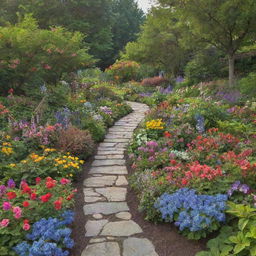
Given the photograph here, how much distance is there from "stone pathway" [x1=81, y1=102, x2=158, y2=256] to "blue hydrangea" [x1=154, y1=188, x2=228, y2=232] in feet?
1.20

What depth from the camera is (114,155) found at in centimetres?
600

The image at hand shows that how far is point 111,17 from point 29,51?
23.0 metres

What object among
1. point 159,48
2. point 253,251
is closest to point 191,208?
point 253,251

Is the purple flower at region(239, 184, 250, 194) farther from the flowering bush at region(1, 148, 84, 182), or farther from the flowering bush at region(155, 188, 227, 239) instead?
the flowering bush at region(1, 148, 84, 182)

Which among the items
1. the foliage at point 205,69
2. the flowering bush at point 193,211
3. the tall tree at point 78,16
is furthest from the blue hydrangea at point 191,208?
the tall tree at point 78,16

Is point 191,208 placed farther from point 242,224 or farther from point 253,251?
point 253,251

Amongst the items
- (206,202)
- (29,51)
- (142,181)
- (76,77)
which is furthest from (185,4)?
(206,202)

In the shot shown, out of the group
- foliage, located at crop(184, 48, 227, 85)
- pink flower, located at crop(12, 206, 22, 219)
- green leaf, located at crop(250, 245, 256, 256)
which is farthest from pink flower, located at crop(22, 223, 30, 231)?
foliage, located at crop(184, 48, 227, 85)

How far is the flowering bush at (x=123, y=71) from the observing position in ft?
62.7

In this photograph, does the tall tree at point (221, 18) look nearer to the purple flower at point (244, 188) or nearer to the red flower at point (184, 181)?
the red flower at point (184, 181)

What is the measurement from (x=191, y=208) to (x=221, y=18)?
795 cm

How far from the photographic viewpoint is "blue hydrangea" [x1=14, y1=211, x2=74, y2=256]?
8.80ft

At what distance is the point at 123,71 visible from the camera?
63.2 ft

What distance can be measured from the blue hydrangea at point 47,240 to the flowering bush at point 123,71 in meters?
16.3
